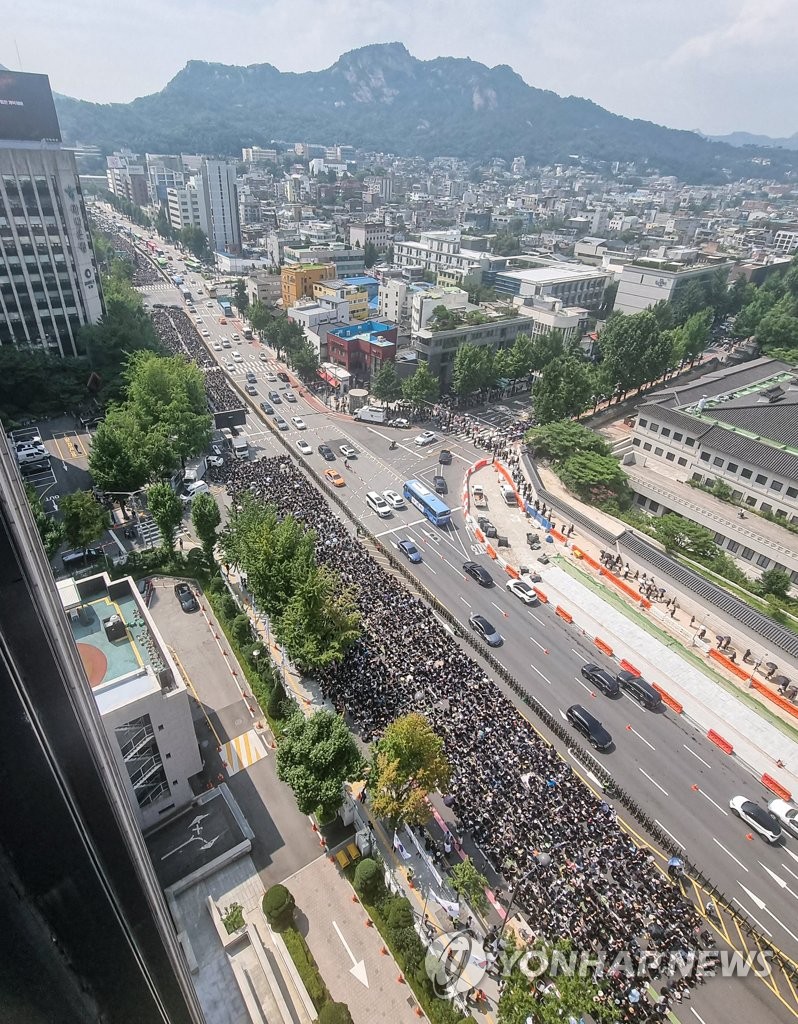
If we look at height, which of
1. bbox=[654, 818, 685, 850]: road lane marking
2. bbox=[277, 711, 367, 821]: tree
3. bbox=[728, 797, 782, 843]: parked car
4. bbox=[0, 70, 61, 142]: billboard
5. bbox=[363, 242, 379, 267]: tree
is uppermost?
bbox=[0, 70, 61, 142]: billboard

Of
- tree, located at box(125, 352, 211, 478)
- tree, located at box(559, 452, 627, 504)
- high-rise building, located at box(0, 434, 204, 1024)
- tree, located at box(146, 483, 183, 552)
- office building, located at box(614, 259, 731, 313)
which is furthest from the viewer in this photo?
office building, located at box(614, 259, 731, 313)

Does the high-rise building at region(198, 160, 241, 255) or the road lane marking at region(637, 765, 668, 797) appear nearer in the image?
the road lane marking at region(637, 765, 668, 797)

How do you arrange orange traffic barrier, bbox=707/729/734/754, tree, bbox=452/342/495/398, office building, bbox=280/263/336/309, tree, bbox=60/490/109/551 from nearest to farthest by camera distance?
orange traffic barrier, bbox=707/729/734/754 < tree, bbox=60/490/109/551 < tree, bbox=452/342/495/398 < office building, bbox=280/263/336/309

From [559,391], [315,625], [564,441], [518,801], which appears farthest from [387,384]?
[518,801]

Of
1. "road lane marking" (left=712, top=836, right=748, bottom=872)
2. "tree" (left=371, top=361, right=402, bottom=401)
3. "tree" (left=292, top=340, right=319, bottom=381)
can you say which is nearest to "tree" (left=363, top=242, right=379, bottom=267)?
"tree" (left=292, top=340, right=319, bottom=381)

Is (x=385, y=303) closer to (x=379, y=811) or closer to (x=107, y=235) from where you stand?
(x=379, y=811)

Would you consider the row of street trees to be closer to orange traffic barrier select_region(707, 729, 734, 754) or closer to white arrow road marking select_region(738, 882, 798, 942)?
orange traffic barrier select_region(707, 729, 734, 754)

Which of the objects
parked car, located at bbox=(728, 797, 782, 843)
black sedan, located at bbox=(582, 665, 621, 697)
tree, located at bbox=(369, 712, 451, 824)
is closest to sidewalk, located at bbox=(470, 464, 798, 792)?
black sedan, located at bbox=(582, 665, 621, 697)

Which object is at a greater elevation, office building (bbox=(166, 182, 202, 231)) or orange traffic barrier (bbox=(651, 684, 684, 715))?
office building (bbox=(166, 182, 202, 231))

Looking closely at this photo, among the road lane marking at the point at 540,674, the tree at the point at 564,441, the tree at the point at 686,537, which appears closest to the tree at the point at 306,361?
the tree at the point at 564,441

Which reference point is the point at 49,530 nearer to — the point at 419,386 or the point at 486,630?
the point at 486,630
